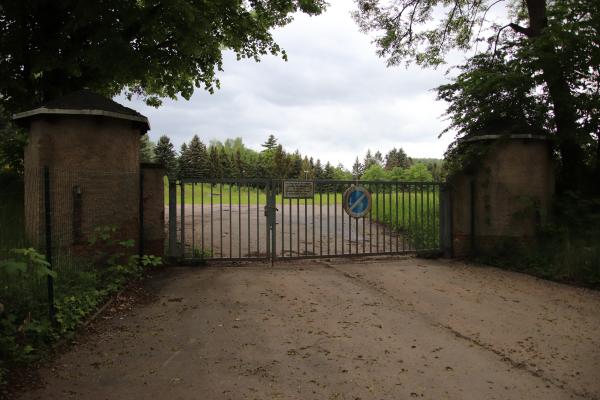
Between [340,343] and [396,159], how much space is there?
123 meters

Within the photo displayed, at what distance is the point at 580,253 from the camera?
8.12 m

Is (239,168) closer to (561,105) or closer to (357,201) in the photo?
(357,201)

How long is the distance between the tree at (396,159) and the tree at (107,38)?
353 feet

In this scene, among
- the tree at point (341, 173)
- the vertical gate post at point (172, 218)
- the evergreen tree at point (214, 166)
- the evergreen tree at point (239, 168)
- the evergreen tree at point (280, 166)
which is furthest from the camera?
the tree at point (341, 173)

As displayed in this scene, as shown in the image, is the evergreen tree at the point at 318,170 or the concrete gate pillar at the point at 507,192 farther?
the evergreen tree at the point at 318,170

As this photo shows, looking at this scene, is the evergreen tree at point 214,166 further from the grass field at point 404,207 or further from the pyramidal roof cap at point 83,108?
the pyramidal roof cap at point 83,108

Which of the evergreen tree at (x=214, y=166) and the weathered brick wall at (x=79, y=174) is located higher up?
the evergreen tree at (x=214, y=166)

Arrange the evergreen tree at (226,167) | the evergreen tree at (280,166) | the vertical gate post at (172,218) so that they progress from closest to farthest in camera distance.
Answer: the vertical gate post at (172,218) < the evergreen tree at (226,167) < the evergreen tree at (280,166)

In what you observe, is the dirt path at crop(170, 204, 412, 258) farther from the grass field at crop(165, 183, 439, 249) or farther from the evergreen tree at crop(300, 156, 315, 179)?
the evergreen tree at crop(300, 156, 315, 179)

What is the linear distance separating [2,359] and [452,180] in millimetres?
9188

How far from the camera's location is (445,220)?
1028cm

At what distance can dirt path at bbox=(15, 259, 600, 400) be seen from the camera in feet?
12.6

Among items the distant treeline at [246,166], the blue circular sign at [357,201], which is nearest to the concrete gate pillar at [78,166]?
the blue circular sign at [357,201]

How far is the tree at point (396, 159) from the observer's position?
391 ft
